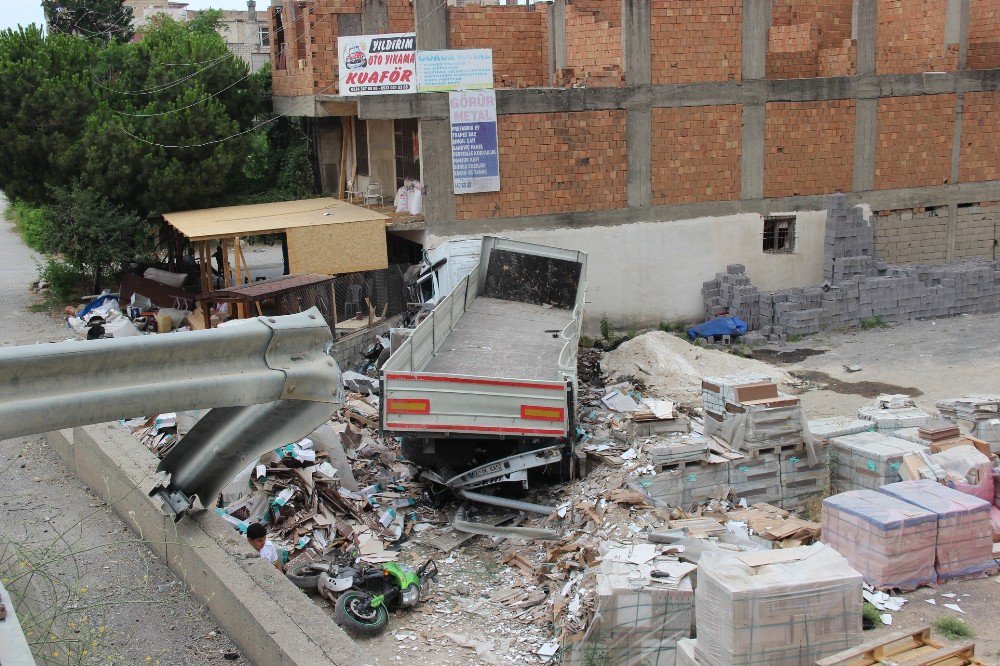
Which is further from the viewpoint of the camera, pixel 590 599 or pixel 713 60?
pixel 713 60

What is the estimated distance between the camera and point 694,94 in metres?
20.3

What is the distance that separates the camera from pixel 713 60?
20250 millimetres

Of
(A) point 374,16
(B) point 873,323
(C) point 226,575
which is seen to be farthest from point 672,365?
(C) point 226,575

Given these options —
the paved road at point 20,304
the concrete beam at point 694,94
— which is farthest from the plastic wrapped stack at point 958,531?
the paved road at point 20,304

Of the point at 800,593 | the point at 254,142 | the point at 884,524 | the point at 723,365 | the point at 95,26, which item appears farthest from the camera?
the point at 95,26

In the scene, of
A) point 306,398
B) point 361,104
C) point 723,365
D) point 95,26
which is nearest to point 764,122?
point 723,365

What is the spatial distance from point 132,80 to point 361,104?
6.44m

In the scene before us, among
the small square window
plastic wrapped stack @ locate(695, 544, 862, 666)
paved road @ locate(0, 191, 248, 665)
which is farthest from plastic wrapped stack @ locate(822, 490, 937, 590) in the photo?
the small square window

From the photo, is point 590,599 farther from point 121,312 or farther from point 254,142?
point 254,142

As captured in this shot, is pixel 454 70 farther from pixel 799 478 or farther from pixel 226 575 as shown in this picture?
pixel 226 575

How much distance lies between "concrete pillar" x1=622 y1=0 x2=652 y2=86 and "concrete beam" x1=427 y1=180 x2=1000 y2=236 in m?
2.72

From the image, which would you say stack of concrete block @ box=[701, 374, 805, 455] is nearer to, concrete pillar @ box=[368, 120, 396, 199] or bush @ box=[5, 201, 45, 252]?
concrete pillar @ box=[368, 120, 396, 199]

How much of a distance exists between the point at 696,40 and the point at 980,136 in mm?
7726

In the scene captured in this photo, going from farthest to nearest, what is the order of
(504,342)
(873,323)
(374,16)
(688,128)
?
(688,128) < (374,16) < (873,323) < (504,342)
